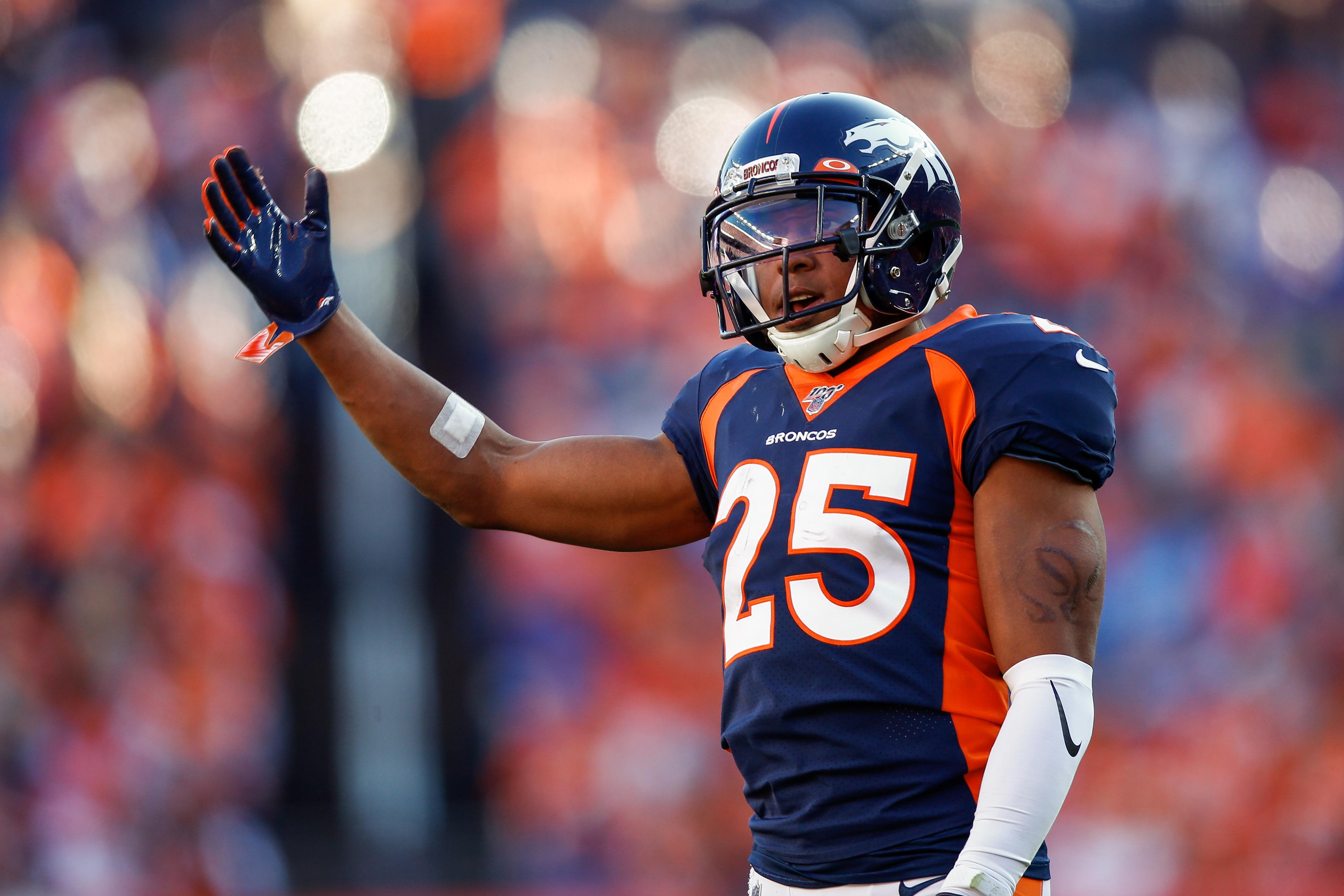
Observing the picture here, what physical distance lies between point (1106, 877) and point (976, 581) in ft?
12.9

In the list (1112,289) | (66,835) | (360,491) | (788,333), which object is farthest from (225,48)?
(788,333)

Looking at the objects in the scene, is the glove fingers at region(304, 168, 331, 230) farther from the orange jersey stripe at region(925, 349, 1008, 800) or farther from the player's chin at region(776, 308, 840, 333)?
the orange jersey stripe at region(925, 349, 1008, 800)

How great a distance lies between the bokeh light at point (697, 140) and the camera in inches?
247

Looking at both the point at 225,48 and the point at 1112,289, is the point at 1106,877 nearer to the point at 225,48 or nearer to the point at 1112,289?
the point at 1112,289

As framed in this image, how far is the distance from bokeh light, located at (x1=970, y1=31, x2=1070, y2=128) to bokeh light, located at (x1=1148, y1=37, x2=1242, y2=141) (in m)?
0.42

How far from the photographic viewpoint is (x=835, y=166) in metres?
2.23

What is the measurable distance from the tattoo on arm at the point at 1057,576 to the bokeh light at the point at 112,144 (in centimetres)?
533

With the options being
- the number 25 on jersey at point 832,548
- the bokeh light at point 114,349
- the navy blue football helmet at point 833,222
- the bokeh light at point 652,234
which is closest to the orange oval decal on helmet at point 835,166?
the navy blue football helmet at point 833,222

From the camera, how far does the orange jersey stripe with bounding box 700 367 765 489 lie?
2.36m

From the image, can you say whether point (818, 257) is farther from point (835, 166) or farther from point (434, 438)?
point (434, 438)

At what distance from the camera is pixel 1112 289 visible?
20.5 ft

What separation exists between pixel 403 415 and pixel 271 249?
35 centimetres

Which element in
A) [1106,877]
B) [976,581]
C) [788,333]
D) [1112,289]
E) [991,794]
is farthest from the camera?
[1112,289]

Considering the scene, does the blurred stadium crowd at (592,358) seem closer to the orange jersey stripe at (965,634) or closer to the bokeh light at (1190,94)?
the bokeh light at (1190,94)
